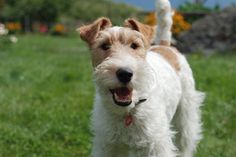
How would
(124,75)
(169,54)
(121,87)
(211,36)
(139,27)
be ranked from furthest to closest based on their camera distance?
(211,36) < (169,54) < (139,27) < (121,87) < (124,75)

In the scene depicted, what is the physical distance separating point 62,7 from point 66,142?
25935mm

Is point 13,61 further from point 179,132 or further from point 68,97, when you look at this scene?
point 179,132

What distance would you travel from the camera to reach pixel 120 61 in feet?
15.5

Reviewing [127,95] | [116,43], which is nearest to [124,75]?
[127,95]

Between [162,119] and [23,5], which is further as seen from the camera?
[23,5]

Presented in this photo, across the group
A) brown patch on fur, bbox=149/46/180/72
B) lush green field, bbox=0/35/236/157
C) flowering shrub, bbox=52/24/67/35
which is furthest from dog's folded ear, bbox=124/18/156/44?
flowering shrub, bbox=52/24/67/35

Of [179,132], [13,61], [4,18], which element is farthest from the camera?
[4,18]

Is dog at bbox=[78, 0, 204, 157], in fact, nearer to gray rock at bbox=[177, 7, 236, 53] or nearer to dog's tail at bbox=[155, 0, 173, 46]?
dog's tail at bbox=[155, 0, 173, 46]

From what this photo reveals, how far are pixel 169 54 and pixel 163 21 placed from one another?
606 millimetres

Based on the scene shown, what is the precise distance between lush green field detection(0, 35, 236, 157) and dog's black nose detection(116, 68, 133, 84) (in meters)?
2.36

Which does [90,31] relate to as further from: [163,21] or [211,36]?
[211,36]

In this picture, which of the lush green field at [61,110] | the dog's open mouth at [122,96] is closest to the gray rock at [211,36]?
the lush green field at [61,110]

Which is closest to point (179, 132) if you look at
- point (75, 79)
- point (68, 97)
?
point (68, 97)

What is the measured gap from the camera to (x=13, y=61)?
45.2ft
